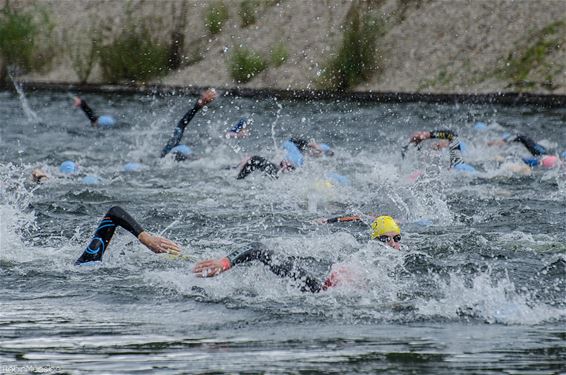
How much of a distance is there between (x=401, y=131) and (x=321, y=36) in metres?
8.90

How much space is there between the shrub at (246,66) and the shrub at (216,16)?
2.16 meters

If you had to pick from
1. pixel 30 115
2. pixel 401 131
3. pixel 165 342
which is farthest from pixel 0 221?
pixel 30 115

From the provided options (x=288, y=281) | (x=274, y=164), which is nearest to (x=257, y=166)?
(x=274, y=164)

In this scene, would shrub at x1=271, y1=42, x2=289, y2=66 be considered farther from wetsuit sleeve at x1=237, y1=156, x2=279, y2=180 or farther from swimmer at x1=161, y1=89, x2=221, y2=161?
wetsuit sleeve at x1=237, y1=156, x2=279, y2=180

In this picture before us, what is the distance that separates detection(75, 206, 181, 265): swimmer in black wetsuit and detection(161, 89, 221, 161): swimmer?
4.33m

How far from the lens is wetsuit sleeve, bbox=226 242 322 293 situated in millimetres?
10586

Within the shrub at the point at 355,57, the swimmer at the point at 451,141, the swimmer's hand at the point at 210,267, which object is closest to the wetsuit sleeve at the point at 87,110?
the swimmer at the point at 451,141

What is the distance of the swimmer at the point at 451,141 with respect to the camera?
59.4 ft

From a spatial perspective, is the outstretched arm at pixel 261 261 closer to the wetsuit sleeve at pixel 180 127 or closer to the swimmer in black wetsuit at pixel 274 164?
the wetsuit sleeve at pixel 180 127

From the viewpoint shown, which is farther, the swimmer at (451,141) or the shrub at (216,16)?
the shrub at (216,16)

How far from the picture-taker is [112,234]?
40.1ft

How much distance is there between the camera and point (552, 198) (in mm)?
17844

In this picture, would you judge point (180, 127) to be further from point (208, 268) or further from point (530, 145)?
point (208, 268)

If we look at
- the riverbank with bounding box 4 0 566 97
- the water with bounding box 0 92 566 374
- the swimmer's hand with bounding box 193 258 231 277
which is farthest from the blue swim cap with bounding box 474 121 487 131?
the swimmer's hand with bounding box 193 258 231 277
